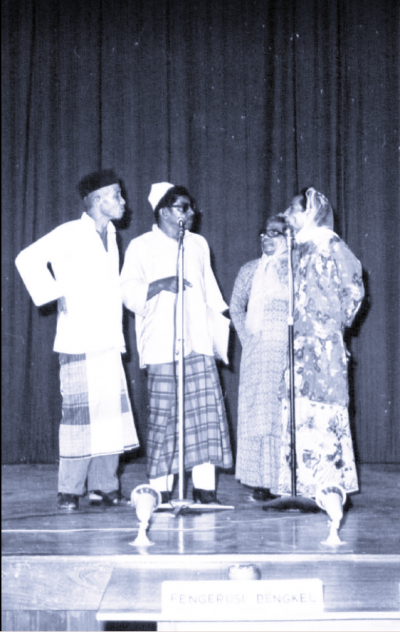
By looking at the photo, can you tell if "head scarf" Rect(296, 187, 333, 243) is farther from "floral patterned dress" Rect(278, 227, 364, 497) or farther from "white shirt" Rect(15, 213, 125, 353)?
"white shirt" Rect(15, 213, 125, 353)

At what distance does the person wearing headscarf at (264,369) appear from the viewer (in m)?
3.57

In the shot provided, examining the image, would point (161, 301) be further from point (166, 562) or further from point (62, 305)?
point (166, 562)

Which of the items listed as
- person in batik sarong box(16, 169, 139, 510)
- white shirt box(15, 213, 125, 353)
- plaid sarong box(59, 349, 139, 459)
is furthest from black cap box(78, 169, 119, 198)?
plaid sarong box(59, 349, 139, 459)

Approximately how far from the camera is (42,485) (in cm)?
412

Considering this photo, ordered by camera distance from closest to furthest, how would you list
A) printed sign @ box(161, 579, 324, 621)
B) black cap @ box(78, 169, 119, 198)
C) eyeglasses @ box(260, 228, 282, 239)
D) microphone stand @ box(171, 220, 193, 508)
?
1. printed sign @ box(161, 579, 324, 621)
2. microphone stand @ box(171, 220, 193, 508)
3. black cap @ box(78, 169, 119, 198)
4. eyeglasses @ box(260, 228, 282, 239)

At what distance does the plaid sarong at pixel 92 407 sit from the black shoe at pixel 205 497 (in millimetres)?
360

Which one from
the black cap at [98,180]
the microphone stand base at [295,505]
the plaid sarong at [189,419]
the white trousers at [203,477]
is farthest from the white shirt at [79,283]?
the microphone stand base at [295,505]

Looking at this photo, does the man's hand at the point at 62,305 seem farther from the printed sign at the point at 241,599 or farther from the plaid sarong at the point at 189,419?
the printed sign at the point at 241,599

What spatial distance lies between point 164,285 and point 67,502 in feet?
3.32

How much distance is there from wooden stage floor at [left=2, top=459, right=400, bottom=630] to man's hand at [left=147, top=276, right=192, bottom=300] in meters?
0.91

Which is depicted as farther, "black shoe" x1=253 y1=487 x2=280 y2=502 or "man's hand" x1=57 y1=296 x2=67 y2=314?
"black shoe" x1=253 y1=487 x2=280 y2=502

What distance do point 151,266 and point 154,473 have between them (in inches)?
35.4

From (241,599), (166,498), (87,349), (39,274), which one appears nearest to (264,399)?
(166,498)

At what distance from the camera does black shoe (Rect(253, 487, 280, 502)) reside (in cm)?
362
